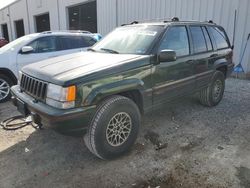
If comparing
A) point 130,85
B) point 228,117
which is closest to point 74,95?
point 130,85

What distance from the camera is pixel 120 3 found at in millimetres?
11164

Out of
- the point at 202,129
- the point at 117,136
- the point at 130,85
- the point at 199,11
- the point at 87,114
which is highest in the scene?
the point at 199,11

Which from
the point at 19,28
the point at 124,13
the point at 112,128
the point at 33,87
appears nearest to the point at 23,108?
the point at 33,87

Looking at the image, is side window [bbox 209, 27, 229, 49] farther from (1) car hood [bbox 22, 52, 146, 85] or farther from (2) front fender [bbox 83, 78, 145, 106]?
(2) front fender [bbox 83, 78, 145, 106]

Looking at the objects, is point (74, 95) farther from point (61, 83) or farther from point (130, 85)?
point (130, 85)

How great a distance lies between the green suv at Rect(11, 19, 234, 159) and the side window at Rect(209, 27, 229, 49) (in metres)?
0.46

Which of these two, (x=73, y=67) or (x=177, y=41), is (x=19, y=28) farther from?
(x=73, y=67)

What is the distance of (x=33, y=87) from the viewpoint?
10.1 ft

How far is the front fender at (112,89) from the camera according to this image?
2738 mm

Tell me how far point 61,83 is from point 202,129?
2.66 meters

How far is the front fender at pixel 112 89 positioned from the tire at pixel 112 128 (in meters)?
0.11

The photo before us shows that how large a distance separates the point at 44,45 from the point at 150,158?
452cm

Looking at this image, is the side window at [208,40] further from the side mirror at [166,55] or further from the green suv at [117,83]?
the side mirror at [166,55]

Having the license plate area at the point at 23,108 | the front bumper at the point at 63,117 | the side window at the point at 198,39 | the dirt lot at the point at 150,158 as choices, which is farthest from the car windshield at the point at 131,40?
the license plate area at the point at 23,108
